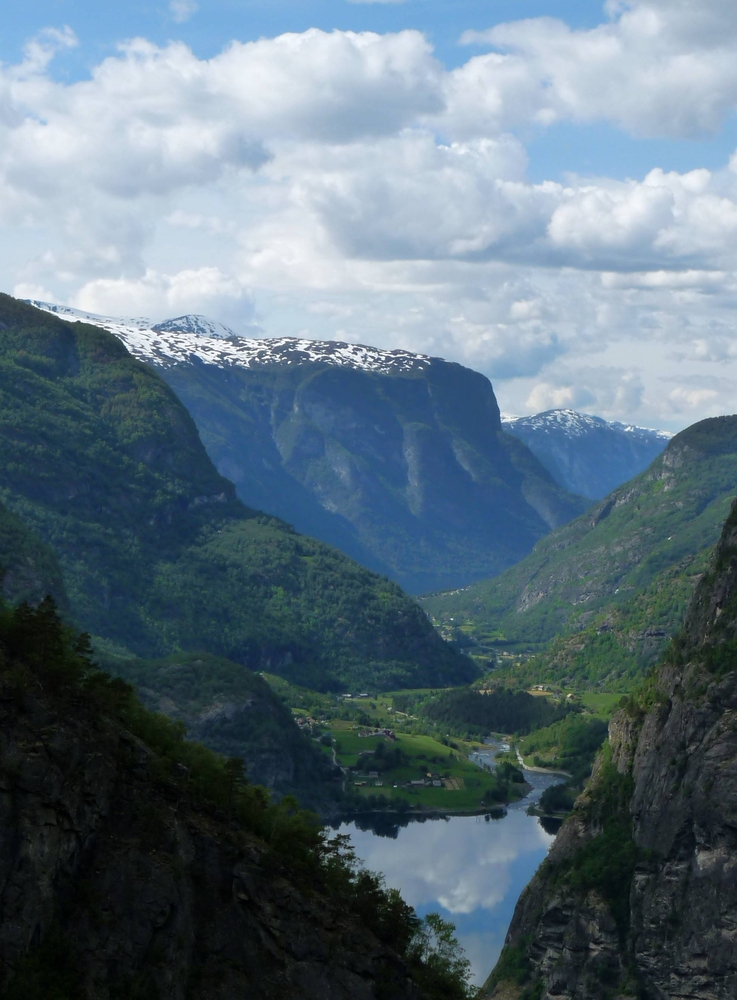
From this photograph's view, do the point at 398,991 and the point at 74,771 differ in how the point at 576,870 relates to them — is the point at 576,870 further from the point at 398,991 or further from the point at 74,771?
the point at 74,771

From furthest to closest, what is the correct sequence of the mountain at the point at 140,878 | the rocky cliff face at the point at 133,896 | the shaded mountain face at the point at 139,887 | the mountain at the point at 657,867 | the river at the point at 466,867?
the river at the point at 466,867 → the mountain at the point at 657,867 → the mountain at the point at 140,878 → the shaded mountain face at the point at 139,887 → the rocky cliff face at the point at 133,896

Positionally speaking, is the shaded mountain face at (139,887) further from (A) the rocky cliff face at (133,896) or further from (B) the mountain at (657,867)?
(B) the mountain at (657,867)

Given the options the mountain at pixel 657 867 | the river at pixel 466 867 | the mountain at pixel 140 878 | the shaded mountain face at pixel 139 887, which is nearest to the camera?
the shaded mountain face at pixel 139 887

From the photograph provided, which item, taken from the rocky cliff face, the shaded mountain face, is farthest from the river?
the rocky cliff face

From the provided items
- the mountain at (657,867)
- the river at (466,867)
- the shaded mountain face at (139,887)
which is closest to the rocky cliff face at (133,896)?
the shaded mountain face at (139,887)

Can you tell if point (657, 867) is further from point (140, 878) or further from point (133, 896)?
point (133, 896)

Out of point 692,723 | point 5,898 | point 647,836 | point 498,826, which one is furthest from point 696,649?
point 5,898

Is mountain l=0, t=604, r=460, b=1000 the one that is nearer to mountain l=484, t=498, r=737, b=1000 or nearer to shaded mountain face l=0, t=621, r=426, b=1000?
shaded mountain face l=0, t=621, r=426, b=1000
